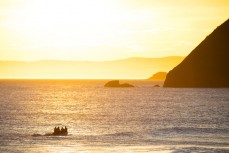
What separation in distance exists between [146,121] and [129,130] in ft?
62.6

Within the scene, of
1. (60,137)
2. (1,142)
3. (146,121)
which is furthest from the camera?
(146,121)

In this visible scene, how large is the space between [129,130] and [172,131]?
7.63 meters

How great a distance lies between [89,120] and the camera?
113 meters

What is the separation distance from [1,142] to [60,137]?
985 cm

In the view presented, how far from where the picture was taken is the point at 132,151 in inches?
2554

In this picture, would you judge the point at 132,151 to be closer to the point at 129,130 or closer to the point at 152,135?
the point at 152,135

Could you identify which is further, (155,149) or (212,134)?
(212,134)

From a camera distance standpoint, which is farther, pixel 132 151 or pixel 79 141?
pixel 79 141

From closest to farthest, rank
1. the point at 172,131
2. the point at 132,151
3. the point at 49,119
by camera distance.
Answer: the point at 132,151
the point at 172,131
the point at 49,119

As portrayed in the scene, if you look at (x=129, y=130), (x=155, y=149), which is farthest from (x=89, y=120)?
(x=155, y=149)

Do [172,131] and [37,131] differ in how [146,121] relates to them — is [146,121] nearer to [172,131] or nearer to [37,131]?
[172,131]

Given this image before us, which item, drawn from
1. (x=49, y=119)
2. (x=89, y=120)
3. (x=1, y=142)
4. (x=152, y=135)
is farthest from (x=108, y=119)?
(x=1, y=142)

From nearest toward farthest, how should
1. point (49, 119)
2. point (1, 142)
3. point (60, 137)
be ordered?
point (1, 142), point (60, 137), point (49, 119)

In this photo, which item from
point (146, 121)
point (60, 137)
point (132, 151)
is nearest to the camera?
point (132, 151)
